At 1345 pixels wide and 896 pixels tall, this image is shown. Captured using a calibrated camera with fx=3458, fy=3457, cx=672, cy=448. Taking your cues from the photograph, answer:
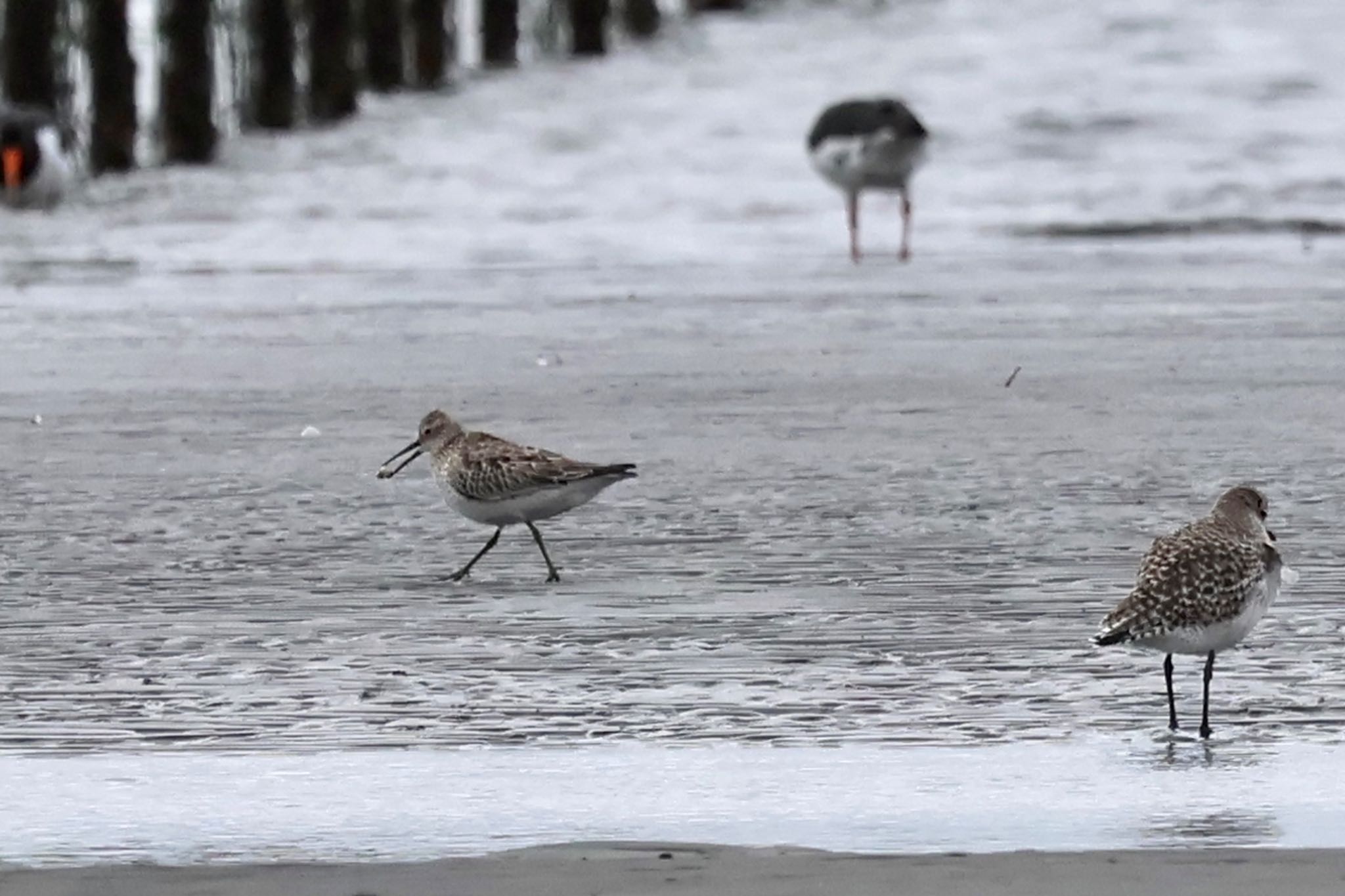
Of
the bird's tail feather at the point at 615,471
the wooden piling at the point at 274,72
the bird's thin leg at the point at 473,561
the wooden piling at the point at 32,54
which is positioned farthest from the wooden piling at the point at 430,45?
the bird's tail feather at the point at 615,471

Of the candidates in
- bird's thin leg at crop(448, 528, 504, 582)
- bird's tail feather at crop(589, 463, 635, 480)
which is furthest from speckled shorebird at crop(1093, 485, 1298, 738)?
bird's thin leg at crop(448, 528, 504, 582)

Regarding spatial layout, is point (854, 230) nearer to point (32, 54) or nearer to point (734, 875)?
point (32, 54)

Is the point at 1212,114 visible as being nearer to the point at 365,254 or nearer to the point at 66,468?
the point at 365,254

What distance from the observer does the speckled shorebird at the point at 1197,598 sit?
607cm

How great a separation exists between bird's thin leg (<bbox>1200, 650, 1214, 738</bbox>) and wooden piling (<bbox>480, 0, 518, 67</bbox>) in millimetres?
33314

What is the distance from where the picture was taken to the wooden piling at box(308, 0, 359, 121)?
114 ft

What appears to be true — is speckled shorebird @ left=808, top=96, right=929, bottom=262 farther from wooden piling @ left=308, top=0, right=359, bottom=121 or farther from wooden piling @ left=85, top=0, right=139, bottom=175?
wooden piling @ left=308, top=0, right=359, bottom=121

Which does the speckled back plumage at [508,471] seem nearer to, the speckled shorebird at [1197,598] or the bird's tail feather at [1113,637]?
the speckled shorebird at [1197,598]

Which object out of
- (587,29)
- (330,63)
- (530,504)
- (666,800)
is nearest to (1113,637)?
(666,800)

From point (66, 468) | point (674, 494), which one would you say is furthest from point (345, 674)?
point (66, 468)

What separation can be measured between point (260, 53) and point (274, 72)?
242 mm

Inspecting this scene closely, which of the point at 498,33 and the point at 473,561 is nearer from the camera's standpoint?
the point at 473,561

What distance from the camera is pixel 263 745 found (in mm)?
5961

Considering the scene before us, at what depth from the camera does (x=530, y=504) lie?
8133mm
